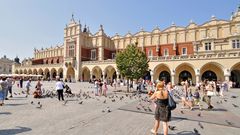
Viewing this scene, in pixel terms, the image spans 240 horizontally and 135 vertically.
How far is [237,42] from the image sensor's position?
3328cm

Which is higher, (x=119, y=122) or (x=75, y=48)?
(x=75, y=48)

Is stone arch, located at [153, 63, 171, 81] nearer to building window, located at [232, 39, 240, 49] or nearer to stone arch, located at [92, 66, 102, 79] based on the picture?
building window, located at [232, 39, 240, 49]

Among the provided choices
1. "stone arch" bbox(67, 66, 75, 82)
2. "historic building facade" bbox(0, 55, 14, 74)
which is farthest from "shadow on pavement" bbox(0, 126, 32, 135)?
"historic building facade" bbox(0, 55, 14, 74)

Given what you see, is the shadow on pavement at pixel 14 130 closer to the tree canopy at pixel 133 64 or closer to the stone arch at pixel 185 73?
the tree canopy at pixel 133 64

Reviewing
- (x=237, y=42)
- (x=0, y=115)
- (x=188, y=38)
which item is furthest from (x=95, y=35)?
(x=0, y=115)

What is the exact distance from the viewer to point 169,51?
43188 millimetres

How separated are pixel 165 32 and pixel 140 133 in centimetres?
4067

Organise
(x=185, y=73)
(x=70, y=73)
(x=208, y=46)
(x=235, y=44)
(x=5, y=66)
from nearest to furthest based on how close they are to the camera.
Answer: (x=235, y=44)
(x=208, y=46)
(x=185, y=73)
(x=70, y=73)
(x=5, y=66)

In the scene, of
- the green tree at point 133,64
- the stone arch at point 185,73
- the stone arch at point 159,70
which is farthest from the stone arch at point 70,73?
the green tree at point 133,64

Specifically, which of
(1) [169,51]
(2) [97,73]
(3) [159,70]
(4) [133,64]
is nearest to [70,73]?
(2) [97,73]

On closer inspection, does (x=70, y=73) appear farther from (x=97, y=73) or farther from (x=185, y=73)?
(x=185, y=73)

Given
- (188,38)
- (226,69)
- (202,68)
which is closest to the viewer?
(226,69)

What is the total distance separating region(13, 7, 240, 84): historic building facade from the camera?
32156 millimetres

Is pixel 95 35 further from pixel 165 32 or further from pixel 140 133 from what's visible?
pixel 140 133
